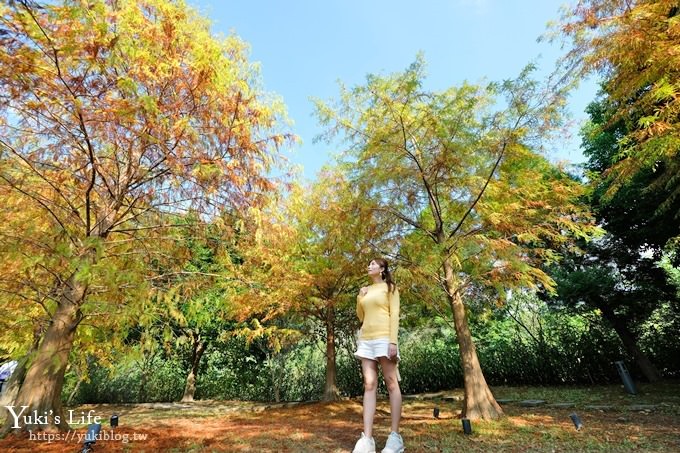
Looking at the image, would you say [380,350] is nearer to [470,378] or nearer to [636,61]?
[470,378]

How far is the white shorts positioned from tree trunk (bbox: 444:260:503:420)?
230 cm

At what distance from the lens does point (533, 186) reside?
4555 mm

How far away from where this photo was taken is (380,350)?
260cm

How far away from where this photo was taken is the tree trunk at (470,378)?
163 inches

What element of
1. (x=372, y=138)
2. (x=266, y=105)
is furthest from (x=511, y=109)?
(x=266, y=105)

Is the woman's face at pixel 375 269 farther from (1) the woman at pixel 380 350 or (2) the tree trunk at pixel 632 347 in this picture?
(2) the tree trunk at pixel 632 347

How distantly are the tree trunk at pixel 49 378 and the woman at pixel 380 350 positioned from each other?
8.83 feet

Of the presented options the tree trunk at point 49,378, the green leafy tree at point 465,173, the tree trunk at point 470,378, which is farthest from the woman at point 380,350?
the tree trunk at point 49,378

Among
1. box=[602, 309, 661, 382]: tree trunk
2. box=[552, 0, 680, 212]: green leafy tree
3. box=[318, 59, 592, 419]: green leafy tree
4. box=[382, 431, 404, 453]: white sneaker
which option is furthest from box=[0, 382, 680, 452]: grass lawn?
box=[602, 309, 661, 382]: tree trunk

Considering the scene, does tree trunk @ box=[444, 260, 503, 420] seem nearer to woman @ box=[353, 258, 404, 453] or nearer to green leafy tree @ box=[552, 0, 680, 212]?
woman @ box=[353, 258, 404, 453]

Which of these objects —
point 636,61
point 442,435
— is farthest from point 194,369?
point 636,61

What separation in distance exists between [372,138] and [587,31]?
2477 millimetres

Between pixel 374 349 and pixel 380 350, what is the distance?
55mm

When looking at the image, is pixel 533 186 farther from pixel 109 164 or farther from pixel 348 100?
pixel 109 164
